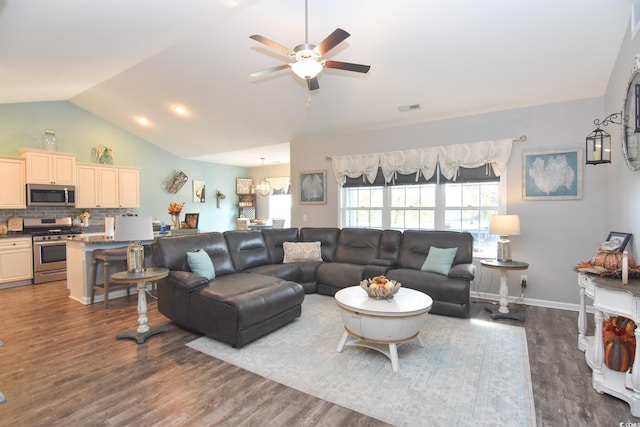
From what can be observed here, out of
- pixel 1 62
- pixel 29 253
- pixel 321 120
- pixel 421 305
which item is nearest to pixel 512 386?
pixel 421 305

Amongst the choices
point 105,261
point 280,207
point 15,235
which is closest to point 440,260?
point 105,261

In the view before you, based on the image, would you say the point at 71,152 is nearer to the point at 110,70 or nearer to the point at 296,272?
the point at 110,70

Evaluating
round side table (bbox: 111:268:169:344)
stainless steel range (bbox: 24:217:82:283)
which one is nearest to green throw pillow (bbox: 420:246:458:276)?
round side table (bbox: 111:268:169:344)

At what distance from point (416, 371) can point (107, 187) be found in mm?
7112

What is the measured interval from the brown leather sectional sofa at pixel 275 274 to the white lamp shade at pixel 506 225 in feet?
1.42

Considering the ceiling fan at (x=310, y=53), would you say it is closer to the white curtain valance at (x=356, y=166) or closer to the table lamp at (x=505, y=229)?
the table lamp at (x=505, y=229)

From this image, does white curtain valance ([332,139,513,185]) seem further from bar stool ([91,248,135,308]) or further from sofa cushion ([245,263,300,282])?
bar stool ([91,248,135,308])

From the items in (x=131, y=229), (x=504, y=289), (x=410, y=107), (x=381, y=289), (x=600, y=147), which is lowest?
(x=504, y=289)

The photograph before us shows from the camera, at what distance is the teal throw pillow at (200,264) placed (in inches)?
141

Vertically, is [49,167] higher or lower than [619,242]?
higher

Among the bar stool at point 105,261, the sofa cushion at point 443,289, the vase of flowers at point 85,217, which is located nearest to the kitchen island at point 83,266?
the bar stool at point 105,261

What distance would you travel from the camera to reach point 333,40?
8.19ft

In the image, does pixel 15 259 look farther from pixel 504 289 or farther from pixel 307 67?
pixel 504 289

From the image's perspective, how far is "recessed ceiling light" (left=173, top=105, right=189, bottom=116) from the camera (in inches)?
232
